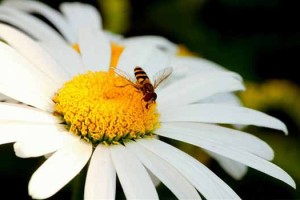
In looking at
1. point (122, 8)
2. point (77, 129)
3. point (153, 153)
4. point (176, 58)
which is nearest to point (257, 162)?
point (153, 153)

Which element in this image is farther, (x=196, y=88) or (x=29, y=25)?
(x=29, y=25)

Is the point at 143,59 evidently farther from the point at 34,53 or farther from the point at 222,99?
the point at 34,53

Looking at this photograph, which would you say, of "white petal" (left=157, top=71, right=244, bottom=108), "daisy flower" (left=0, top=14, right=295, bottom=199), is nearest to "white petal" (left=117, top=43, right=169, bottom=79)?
"daisy flower" (left=0, top=14, right=295, bottom=199)

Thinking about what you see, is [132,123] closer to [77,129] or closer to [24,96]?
[77,129]

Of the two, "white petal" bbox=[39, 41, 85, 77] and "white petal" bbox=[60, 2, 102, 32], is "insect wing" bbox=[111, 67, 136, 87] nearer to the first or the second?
"white petal" bbox=[39, 41, 85, 77]

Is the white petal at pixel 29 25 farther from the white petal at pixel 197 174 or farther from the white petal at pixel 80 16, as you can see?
the white petal at pixel 197 174

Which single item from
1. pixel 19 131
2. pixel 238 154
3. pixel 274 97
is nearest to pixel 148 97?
pixel 238 154

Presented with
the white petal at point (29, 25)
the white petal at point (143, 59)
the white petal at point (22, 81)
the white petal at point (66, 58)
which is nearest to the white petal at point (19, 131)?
the white petal at point (22, 81)
